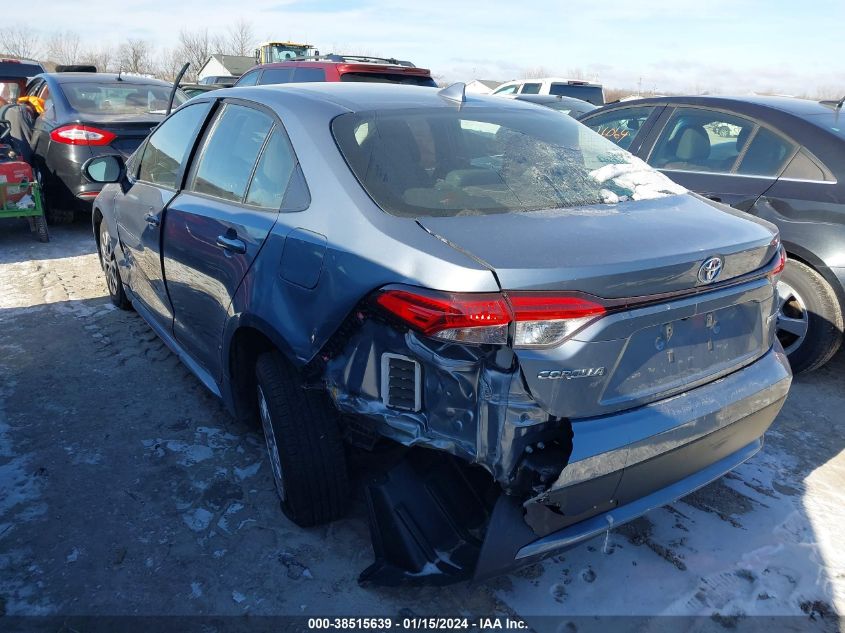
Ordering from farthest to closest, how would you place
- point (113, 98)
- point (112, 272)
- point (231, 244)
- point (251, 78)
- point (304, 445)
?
point (251, 78)
point (113, 98)
point (112, 272)
point (231, 244)
point (304, 445)

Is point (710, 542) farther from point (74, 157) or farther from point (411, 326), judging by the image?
point (74, 157)

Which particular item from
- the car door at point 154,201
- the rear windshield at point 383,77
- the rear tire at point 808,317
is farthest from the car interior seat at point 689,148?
the rear windshield at point 383,77

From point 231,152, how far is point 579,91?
15353 millimetres

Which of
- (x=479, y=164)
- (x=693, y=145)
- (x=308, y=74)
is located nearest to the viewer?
(x=479, y=164)

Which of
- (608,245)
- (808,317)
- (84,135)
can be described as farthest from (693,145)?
(84,135)

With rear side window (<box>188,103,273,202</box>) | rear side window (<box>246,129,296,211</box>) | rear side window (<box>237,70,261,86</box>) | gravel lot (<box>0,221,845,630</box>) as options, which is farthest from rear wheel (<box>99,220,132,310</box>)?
rear side window (<box>237,70,261,86</box>)

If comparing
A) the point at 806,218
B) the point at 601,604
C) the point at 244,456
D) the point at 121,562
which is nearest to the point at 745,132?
the point at 806,218

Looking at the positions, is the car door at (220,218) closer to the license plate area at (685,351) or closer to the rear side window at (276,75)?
the license plate area at (685,351)

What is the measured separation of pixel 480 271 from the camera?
6.05 feet

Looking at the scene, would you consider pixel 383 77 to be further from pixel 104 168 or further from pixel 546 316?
pixel 546 316

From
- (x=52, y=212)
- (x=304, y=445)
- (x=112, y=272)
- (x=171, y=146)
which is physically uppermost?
(x=171, y=146)

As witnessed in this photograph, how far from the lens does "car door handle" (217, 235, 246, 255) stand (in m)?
2.69

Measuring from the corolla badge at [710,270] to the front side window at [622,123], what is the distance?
3.14 metres

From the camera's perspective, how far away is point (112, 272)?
505 centimetres
